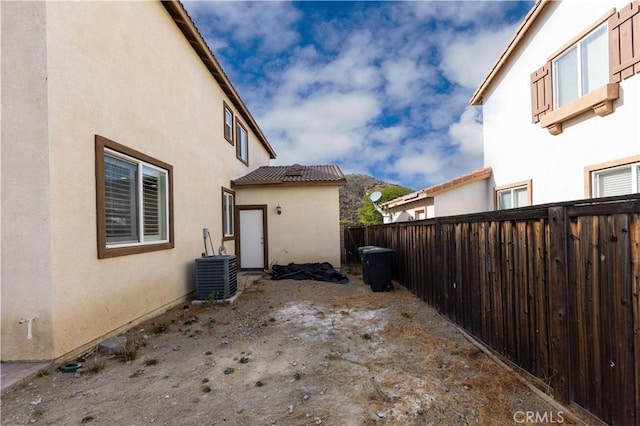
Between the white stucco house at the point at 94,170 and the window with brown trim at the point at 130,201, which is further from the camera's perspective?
the window with brown trim at the point at 130,201

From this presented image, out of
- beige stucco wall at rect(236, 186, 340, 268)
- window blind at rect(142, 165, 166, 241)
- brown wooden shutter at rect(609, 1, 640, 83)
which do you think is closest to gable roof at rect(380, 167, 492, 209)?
beige stucco wall at rect(236, 186, 340, 268)

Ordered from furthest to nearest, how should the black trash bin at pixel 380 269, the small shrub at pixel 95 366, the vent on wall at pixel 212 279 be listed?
the black trash bin at pixel 380 269
the vent on wall at pixel 212 279
the small shrub at pixel 95 366

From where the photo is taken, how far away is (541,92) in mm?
6863

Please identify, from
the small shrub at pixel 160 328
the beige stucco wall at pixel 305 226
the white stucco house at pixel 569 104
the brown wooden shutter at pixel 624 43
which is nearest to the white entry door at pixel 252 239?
the beige stucco wall at pixel 305 226

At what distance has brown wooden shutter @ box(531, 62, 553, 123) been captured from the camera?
666cm

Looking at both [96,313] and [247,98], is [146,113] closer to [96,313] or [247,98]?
[96,313]

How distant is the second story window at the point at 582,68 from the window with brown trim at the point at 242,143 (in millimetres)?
9478

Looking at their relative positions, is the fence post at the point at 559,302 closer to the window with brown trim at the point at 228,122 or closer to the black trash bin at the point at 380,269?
the black trash bin at the point at 380,269

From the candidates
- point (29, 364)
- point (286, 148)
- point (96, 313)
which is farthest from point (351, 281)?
point (286, 148)

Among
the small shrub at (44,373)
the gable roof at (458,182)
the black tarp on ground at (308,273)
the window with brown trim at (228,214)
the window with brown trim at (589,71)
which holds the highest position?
the window with brown trim at (589,71)

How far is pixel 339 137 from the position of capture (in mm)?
24734

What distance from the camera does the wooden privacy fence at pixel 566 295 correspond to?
194cm

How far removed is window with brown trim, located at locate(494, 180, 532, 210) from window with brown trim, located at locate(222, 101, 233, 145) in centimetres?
860

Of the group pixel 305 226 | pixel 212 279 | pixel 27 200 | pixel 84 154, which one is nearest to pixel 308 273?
pixel 305 226
